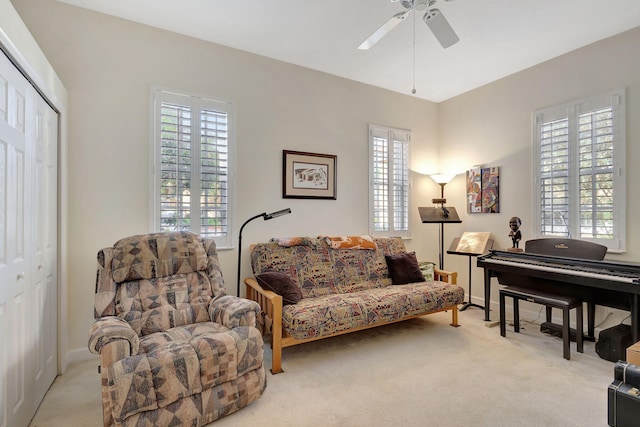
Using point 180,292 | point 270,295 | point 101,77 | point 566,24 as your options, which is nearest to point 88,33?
point 101,77

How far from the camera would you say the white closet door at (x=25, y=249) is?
1.62 metres

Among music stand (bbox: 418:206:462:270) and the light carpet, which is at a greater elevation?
music stand (bbox: 418:206:462:270)

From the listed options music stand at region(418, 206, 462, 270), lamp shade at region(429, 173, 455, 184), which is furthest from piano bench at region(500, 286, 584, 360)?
lamp shade at region(429, 173, 455, 184)

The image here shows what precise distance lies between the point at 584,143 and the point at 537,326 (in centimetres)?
203

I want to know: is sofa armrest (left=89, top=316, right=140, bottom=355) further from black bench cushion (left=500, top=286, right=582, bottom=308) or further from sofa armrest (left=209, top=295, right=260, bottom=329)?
black bench cushion (left=500, top=286, right=582, bottom=308)

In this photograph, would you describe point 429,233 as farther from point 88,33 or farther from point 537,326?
point 88,33

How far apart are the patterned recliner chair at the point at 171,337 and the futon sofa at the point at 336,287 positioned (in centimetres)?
45

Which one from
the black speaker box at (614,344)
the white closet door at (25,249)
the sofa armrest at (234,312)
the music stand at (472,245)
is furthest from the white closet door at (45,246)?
the black speaker box at (614,344)

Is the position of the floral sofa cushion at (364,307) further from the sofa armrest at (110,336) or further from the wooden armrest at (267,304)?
the sofa armrest at (110,336)

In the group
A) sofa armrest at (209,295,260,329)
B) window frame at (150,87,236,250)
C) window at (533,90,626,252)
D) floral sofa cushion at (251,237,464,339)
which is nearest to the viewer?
sofa armrest at (209,295,260,329)

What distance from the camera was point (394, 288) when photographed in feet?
11.1

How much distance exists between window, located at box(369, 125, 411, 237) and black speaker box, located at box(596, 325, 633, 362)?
7.67 feet

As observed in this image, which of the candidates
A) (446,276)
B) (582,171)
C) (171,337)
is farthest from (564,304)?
(171,337)

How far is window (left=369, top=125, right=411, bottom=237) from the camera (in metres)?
4.27
